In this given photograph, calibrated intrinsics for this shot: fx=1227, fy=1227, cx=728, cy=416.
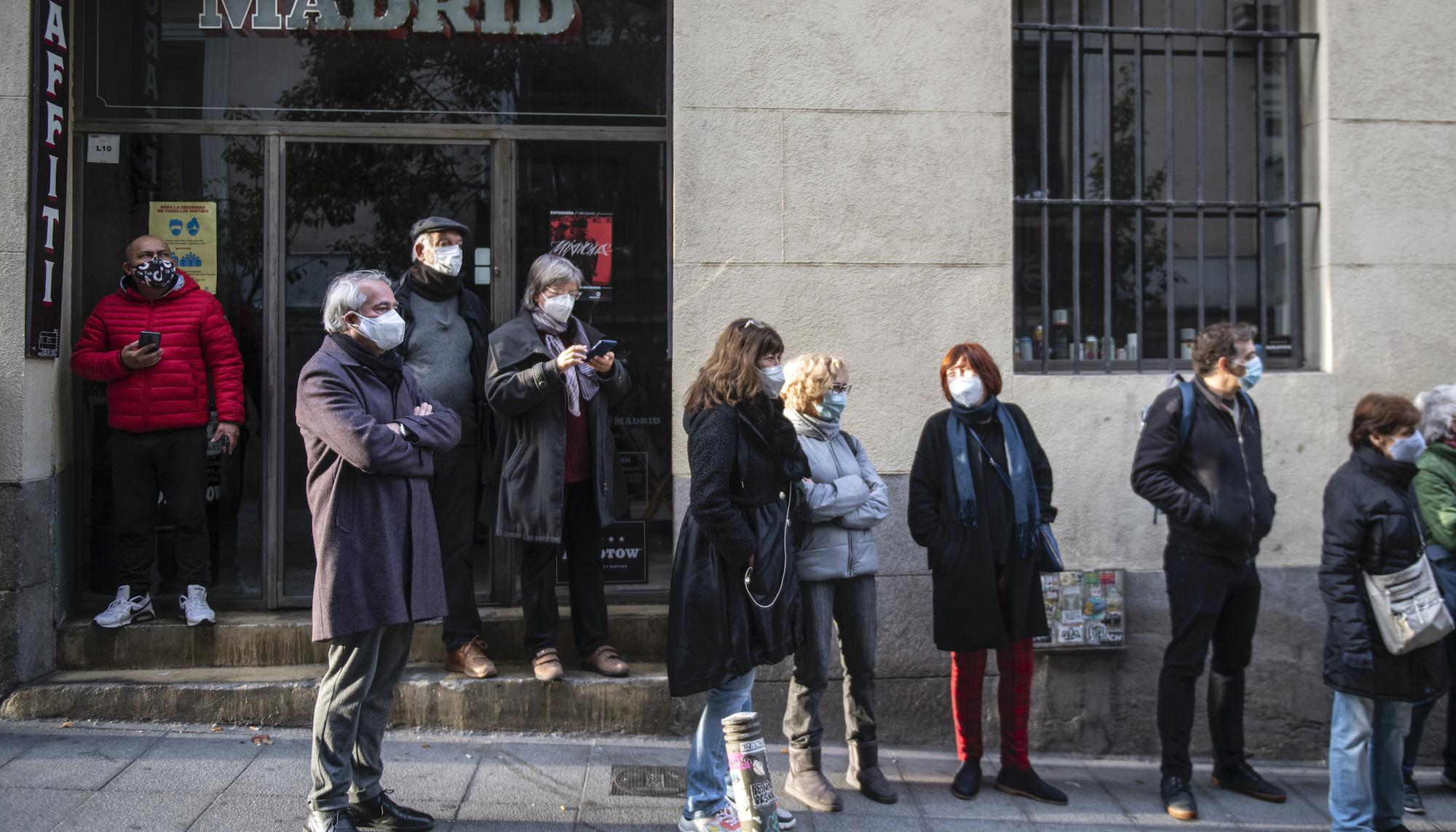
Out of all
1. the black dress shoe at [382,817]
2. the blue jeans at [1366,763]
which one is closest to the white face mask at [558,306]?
the black dress shoe at [382,817]

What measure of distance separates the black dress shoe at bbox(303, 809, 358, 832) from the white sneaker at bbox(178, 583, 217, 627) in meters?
1.95

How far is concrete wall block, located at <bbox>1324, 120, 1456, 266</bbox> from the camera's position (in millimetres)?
6066

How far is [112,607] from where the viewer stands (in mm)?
5797

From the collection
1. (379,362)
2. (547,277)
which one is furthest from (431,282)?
(379,362)

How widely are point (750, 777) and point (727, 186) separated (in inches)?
116

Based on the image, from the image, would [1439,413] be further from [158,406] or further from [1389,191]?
[158,406]

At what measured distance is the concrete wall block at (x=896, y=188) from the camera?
586 cm

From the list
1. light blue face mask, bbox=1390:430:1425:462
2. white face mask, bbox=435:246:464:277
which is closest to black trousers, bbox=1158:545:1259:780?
light blue face mask, bbox=1390:430:1425:462

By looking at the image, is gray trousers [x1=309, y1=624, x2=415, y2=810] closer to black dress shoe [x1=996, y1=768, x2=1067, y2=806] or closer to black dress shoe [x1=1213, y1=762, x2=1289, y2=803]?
black dress shoe [x1=996, y1=768, x2=1067, y2=806]

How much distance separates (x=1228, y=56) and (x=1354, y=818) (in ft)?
12.5

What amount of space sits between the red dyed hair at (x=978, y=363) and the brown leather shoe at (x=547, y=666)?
7.00ft

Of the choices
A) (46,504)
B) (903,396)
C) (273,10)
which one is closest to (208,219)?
(273,10)

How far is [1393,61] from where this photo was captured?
240 inches

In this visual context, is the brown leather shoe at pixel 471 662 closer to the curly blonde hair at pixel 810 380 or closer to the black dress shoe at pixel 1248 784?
the curly blonde hair at pixel 810 380
